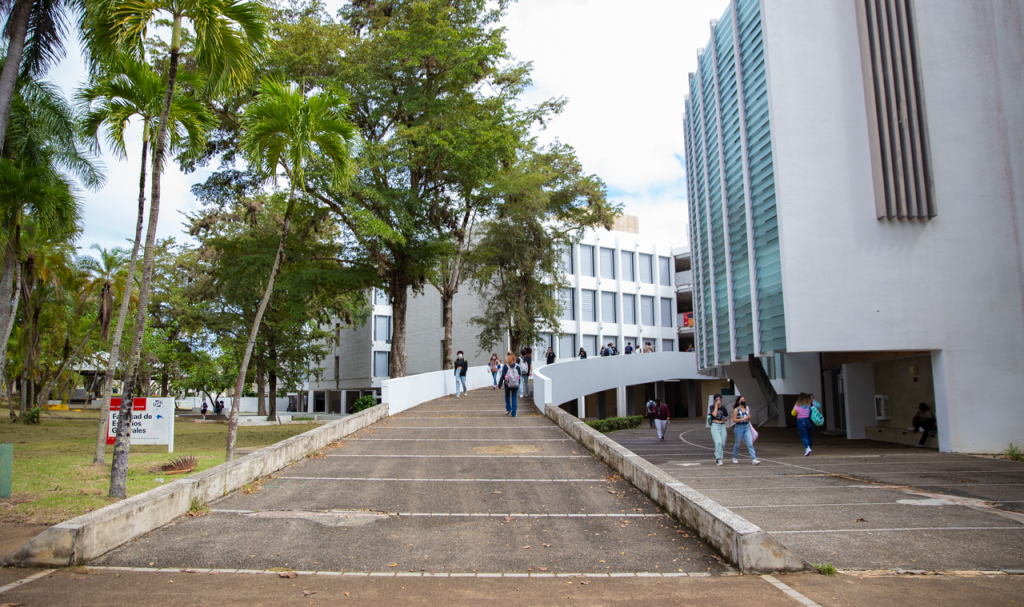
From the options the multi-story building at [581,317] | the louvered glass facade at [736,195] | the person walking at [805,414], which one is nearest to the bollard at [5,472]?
the person walking at [805,414]

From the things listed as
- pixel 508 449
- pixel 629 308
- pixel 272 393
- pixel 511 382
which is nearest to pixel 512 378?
pixel 511 382

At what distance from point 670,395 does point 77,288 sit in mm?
35077

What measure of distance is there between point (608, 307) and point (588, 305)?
6.61 feet

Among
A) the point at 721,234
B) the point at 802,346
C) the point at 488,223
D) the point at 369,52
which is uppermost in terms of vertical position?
the point at 369,52

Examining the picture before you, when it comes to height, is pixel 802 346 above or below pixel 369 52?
below

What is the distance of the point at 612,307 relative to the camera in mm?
47562

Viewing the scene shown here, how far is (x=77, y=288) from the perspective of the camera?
1169 inches

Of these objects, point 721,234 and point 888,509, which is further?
point 721,234

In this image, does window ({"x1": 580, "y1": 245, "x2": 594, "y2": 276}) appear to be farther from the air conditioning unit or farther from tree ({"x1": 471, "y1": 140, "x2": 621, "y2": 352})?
the air conditioning unit

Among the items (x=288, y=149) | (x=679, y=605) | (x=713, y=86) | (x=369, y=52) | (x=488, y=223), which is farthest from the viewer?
(x=488, y=223)

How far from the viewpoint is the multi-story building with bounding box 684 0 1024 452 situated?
15.7 m

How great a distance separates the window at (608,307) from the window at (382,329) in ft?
50.8

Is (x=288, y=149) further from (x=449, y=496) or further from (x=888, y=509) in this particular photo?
(x=888, y=509)

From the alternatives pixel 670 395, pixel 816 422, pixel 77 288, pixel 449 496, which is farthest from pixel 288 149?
pixel 670 395
